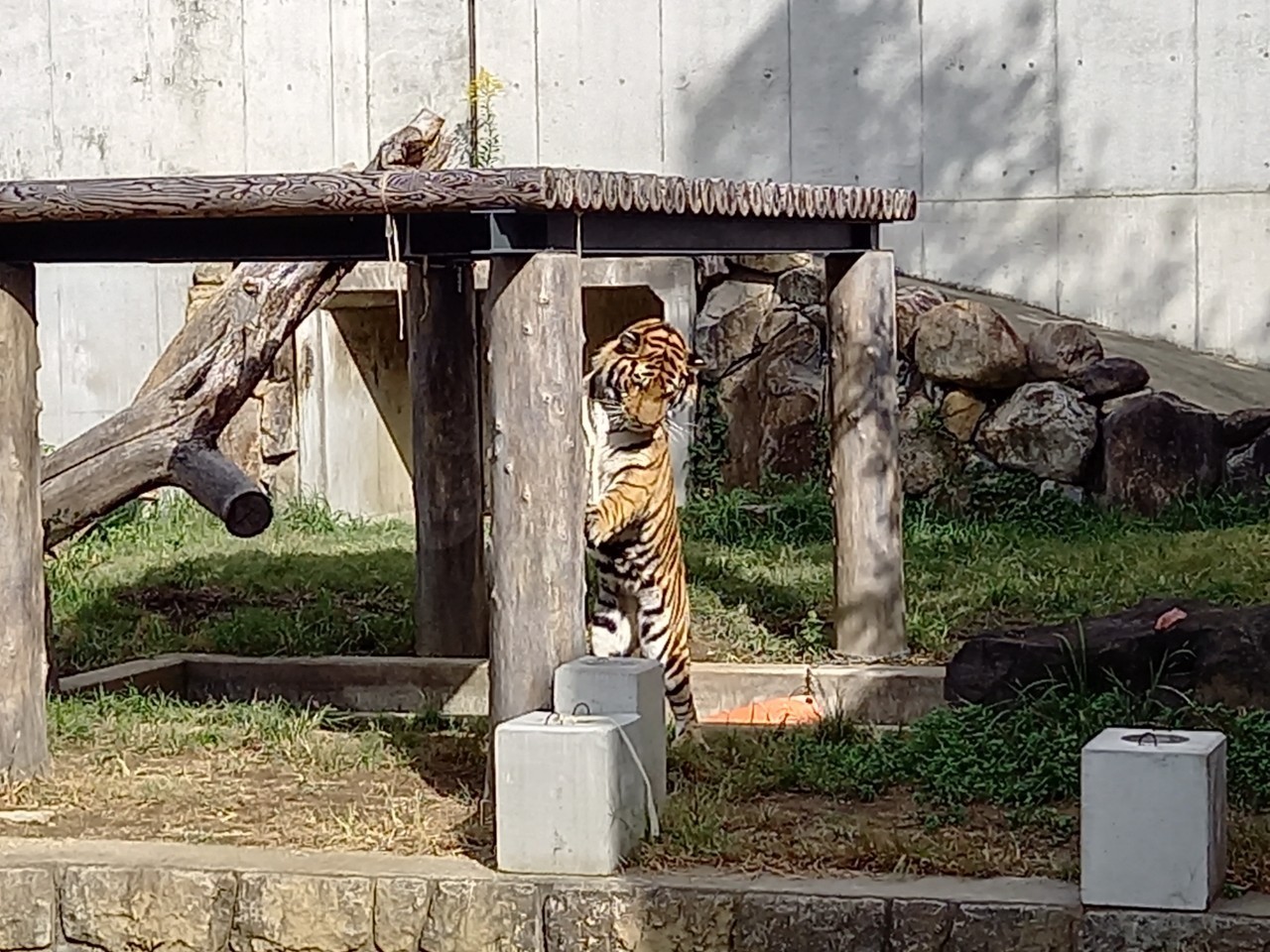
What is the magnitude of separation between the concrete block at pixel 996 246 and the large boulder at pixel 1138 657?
561 cm

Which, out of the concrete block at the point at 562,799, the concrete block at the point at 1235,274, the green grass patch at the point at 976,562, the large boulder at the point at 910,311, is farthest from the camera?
the concrete block at the point at 1235,274

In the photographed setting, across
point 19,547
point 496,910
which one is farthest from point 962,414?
point 496,910

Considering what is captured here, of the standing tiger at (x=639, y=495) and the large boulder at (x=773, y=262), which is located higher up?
the large boulder at (x=773, y=262)

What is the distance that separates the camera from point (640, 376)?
26.0 feet

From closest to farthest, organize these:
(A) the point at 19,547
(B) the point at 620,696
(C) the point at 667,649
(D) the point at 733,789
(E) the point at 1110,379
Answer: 1. (B) the point at 620,696
2. (D) the point at 733,789
3. (A) the point at 19,547
4. (C) the point at 667,649
5. (E) the point at 1110,379

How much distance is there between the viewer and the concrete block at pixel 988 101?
13.3m

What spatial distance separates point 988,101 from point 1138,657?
20.9 ft

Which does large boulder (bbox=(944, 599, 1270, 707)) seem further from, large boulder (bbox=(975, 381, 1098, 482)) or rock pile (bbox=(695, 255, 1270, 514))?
large boulder (bbox=(975, 381, 1098, 482))

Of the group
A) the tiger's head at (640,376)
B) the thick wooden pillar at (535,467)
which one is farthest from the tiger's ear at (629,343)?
the thick wooden pillar at (535,467)

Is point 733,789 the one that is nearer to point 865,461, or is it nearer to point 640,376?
point 640,376

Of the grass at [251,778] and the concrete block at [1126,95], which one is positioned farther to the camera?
the concrete block at [1126,95]

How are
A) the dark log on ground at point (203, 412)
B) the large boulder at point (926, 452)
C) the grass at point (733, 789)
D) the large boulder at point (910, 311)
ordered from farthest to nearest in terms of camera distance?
the large boulder at point (910, 311) → the large boulder at point (926, 452) → the dark log on ground at point (203, 412) → the grass at point (733, 789)

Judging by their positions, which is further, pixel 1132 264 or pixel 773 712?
pixel 1132 264

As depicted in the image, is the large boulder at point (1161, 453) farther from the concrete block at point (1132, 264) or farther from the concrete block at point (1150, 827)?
the concrete block at point (1150, 827)
